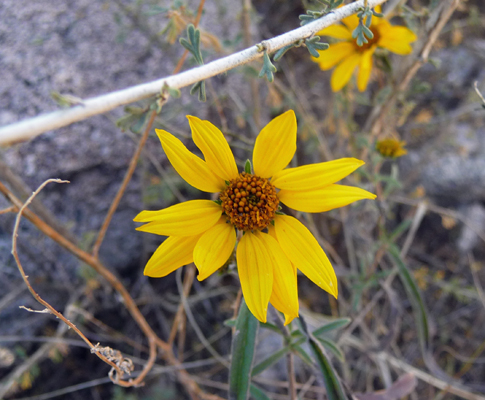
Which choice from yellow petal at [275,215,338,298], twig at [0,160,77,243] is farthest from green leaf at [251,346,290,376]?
twig at [0,160,77,243]

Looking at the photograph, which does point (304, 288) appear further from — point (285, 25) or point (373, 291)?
point (285, 25)

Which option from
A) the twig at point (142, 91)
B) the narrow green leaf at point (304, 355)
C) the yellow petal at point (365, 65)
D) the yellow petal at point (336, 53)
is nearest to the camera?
the twig at point (142, 91)

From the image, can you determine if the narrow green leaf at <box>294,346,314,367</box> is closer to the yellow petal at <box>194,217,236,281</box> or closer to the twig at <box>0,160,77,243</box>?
the yellow petal at <box>194,217,236,281</box>

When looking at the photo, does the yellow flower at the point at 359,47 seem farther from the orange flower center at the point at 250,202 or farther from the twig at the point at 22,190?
the twig at the point at 22,190

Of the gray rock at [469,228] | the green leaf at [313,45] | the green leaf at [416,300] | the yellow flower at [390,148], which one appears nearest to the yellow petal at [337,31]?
the yellow flower at [390,148]

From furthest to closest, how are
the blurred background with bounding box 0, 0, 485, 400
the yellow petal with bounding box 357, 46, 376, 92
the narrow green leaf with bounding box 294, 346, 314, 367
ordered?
the blurred background with bounding box 0, 0, 485, 400
the yellow petal with bounding box 357, 46, 376, 92
the narrow green leaf with bounding box 294, 346, 314, 367

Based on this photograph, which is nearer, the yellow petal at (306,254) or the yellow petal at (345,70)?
the yellow petal at (306,254)

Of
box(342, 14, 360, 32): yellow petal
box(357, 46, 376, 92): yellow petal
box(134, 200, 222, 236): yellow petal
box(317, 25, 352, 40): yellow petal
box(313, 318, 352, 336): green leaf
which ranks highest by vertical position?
box(342, 14, 360, 32): yellow petal
